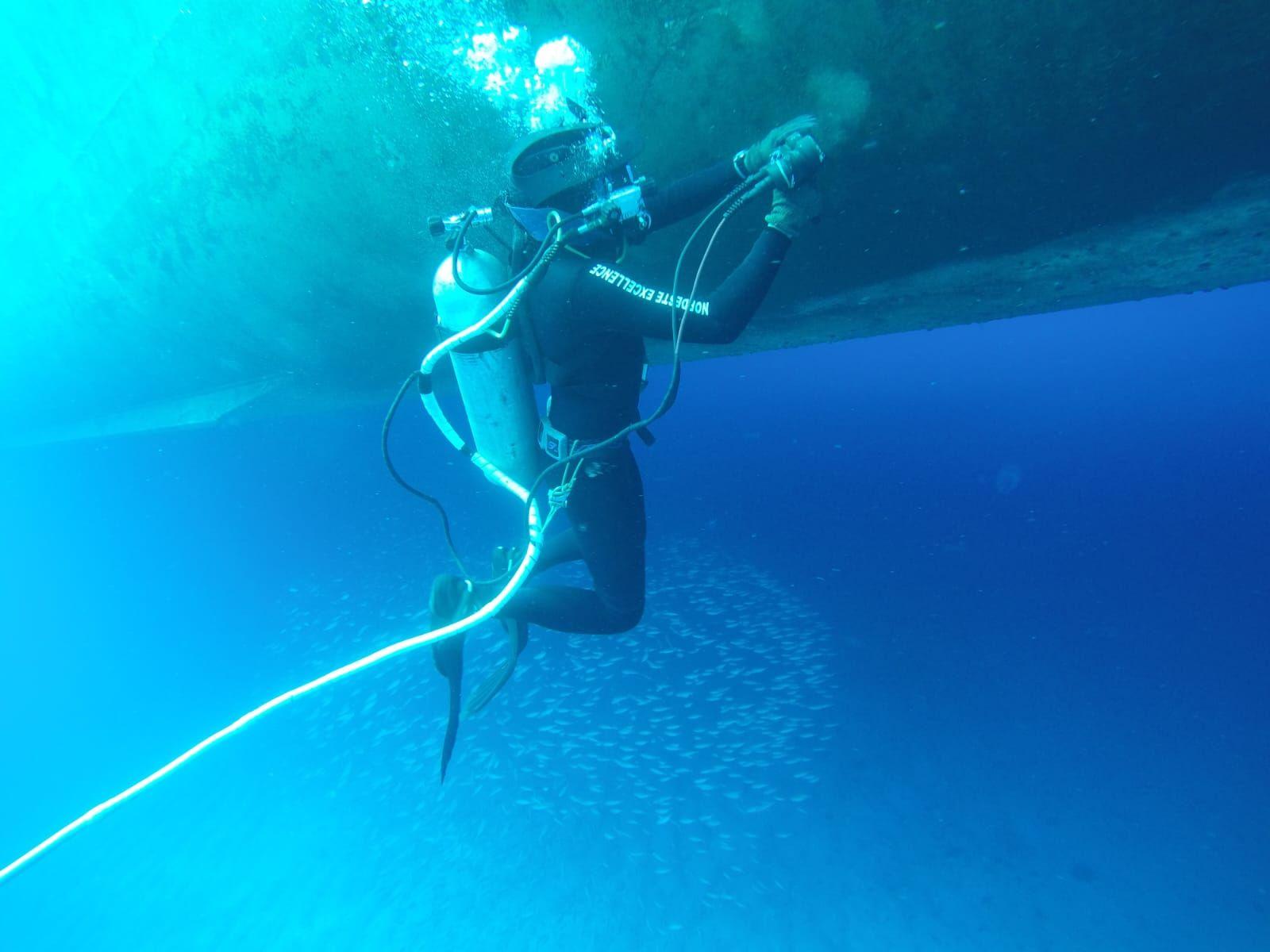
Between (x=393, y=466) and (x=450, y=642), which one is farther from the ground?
(x=393, y=466)

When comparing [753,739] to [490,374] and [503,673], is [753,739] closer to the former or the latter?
[503,673]

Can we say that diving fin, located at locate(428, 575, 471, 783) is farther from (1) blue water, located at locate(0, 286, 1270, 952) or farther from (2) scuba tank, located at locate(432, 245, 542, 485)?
(1) blue water, located at locate(0, 286, 1270, 952)

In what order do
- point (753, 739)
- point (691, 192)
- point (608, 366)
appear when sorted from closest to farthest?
point (691, 192)
point (608, 366)
point (753, 739)

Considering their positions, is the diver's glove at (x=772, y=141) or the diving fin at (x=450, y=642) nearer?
the diver's glove at (x=772, y=141)

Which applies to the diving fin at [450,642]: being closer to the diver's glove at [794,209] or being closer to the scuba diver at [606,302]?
the scuba diver at [606,302]

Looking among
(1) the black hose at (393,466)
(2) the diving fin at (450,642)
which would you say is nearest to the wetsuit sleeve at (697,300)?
(1) the black hose at (393,466)

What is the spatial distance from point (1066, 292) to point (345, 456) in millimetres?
14131

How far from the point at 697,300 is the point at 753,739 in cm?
334

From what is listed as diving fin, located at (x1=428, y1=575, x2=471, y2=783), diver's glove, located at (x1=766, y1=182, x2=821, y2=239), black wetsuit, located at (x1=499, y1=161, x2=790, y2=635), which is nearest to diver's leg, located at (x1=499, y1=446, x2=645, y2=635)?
black wetsuit, located at (x1=499, y1=161, x2=790, y2=635)

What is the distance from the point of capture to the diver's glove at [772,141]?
75.2 inches

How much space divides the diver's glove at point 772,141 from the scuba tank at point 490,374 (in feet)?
3.43

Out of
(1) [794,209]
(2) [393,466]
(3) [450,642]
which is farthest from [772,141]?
(3) [450,642]

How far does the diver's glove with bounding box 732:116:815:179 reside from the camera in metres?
1.91

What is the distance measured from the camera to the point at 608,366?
95.1 inches
